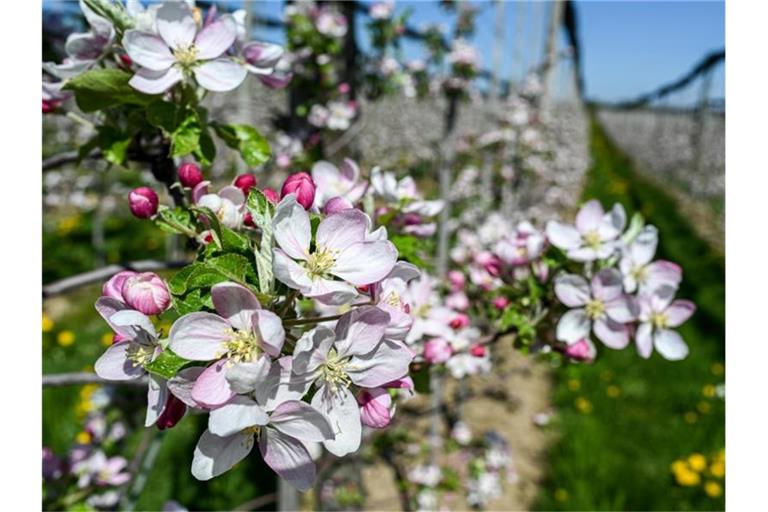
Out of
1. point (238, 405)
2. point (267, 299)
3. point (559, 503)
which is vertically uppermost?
point (267, 299)

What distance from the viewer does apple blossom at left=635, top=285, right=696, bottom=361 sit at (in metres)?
1.20

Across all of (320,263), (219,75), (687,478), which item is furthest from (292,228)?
(687,478)

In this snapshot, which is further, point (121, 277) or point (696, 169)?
point (696, 169)

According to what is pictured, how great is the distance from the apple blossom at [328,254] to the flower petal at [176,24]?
46 centimetres

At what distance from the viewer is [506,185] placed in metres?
5.42

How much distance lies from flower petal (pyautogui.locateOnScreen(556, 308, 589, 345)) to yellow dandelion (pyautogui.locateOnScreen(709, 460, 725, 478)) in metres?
3.12

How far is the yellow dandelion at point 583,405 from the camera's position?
4.44 meters

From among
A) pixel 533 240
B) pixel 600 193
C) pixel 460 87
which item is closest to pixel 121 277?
pixel 533 240

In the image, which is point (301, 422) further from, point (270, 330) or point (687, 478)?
point (687, 478)

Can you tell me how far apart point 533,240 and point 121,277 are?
33.0 inches

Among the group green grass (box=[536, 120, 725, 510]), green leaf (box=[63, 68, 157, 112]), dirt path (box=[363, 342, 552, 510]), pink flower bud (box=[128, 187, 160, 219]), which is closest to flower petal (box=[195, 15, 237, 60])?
green leaf (box=[63, 68, 157, 112])

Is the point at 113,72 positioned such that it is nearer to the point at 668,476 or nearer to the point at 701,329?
the point at 668,476

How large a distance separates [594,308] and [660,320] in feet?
0.56

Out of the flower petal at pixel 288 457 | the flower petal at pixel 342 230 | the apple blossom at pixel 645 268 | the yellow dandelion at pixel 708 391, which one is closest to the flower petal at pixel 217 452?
the flower petal at pixel 288 457
